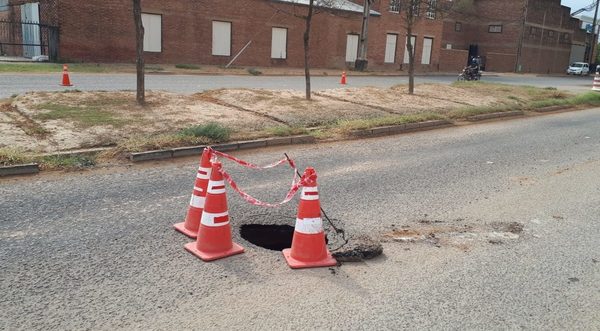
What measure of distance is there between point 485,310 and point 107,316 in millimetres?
2768

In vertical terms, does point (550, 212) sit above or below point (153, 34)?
below

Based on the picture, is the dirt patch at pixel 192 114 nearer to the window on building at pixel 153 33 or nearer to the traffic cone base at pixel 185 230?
the traffic cone base at pixel 185 230

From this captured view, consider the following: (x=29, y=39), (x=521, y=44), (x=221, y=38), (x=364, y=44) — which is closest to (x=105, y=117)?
(x=221, y=38)

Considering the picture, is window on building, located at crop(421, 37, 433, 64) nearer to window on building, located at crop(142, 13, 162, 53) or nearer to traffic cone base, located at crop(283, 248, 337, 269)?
window on building, located at crop(142, 13, 162, 53)

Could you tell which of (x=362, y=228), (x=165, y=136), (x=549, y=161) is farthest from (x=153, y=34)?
(x=362, y=228)

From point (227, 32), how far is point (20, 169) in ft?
90.9

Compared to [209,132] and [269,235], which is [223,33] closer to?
[209,132]

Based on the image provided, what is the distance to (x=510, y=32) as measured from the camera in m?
59.2

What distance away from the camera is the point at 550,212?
641 cm

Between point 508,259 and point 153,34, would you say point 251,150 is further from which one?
point 153,34

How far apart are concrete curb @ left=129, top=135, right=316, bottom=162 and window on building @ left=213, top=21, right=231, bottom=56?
2421 cm

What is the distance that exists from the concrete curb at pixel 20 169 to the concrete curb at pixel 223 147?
1385mm

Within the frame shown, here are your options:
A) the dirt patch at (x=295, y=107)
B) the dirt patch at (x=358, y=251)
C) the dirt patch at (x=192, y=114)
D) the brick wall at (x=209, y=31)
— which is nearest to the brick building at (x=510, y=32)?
the brick wall at (x=209, y=31)

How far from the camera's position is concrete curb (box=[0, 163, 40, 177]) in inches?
271
